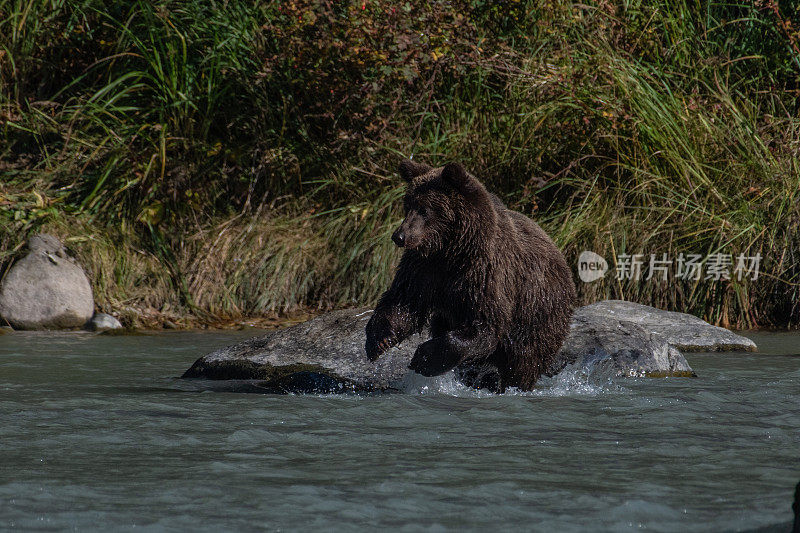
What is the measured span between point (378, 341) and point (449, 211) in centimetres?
82

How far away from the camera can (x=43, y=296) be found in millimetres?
9852

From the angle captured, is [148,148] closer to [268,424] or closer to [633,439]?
[268,424]

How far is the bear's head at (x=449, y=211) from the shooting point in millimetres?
5414

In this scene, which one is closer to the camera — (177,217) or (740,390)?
(740,390)

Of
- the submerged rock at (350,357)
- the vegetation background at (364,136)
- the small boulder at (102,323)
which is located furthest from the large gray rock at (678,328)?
the small boulder at (102,323)

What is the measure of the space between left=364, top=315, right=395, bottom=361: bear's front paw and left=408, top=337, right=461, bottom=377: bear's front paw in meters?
0.24

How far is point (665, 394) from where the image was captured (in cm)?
597

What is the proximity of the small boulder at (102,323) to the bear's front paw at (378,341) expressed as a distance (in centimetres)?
480

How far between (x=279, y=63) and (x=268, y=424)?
281 inches

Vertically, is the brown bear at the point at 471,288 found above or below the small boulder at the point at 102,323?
above

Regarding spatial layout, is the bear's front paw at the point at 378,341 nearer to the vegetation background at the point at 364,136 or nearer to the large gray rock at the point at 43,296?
the vegetation background at the point at 364,136

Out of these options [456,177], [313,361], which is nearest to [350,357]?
[313,361]

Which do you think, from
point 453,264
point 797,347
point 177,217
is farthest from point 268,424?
point 177,217

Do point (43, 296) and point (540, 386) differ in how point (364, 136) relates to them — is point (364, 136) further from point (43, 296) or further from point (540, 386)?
point (540, 386)
